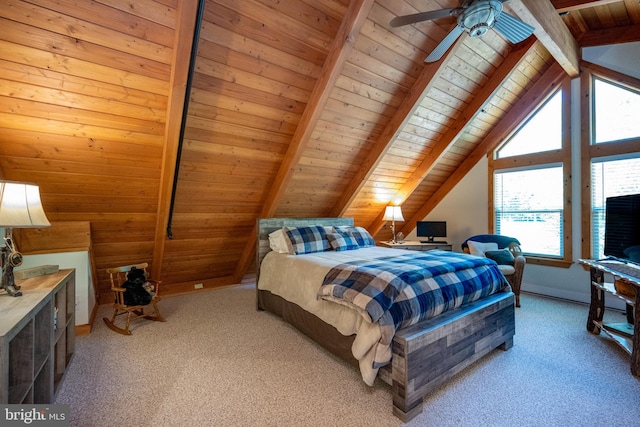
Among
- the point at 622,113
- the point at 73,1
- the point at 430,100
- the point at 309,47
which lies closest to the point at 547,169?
the point at 622,113

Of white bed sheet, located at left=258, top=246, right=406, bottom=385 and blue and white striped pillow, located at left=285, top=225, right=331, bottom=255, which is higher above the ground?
blue and white striped pillow, located at left=285, top=225, right=331, bottom=255

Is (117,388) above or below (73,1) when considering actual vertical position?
below

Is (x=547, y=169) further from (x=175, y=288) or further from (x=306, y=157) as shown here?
(x=175, y=288)

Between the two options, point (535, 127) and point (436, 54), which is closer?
point (436, 54)

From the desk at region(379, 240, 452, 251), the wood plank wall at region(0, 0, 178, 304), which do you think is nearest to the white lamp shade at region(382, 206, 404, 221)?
the desk at region(379, 240, 452, 251)

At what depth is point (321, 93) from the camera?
2570 mm

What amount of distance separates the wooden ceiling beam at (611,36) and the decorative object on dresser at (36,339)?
5.54 m

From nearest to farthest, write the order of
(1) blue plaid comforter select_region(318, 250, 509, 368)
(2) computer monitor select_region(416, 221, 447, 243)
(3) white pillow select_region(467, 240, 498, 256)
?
1. (1) blue plaid comforter select_region(318, 250, 509, 368)
2. (3) white pillow select_region(467, 240, 498, 256)
3. (2) computer monitor select_region(416, 221, 447, 243)

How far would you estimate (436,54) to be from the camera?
7.25 feet

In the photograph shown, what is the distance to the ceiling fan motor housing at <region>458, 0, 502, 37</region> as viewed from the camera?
1703 millimetres

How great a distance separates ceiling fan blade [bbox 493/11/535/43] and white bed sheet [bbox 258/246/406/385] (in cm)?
200

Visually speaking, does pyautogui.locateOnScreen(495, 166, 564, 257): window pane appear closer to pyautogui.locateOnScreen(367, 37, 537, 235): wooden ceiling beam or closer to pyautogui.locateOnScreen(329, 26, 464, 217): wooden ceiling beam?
pyautogui.locateOnScreen(367, 37, 537, 235): wooden ceiling beam

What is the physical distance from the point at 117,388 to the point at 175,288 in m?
2.26

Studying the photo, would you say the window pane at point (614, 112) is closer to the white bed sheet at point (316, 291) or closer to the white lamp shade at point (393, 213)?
the white lamp shade at point (393, 213)
